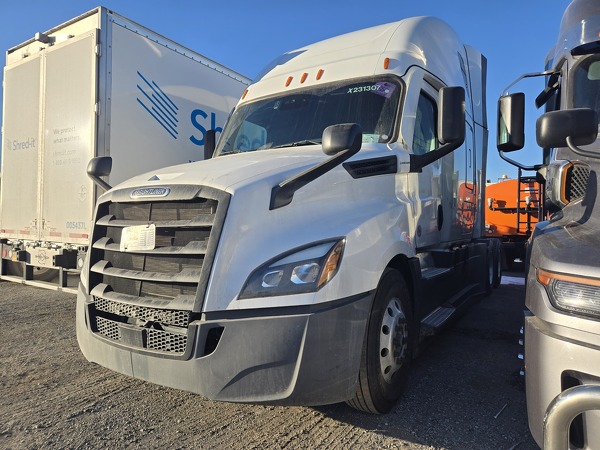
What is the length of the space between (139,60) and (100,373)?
4.31m

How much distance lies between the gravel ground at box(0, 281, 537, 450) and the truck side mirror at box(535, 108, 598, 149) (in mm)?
1793

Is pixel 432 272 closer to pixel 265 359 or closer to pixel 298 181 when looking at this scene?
pixel 298 181

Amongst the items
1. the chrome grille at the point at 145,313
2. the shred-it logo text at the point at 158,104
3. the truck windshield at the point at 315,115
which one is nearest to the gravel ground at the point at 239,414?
the chrome grille at the point at 145,313

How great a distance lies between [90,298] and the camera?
9.79ft

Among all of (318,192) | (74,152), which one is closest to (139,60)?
(74,152)

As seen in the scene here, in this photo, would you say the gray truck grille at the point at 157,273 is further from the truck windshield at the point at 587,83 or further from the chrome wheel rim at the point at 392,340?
the truck windshield at the point at 587,83

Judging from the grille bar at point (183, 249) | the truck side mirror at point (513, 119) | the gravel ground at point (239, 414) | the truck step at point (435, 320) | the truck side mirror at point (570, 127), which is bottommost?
the gravel ground at point (239, 414)

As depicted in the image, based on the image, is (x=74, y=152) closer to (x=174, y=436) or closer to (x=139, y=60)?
(x=139, y=60)

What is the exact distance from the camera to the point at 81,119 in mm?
5781

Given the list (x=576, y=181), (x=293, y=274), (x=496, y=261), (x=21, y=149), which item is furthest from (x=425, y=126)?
(x=21, y=149)

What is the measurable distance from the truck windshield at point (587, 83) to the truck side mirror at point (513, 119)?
13.9 inches

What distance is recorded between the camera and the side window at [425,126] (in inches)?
155

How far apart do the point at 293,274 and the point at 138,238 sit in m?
1.11

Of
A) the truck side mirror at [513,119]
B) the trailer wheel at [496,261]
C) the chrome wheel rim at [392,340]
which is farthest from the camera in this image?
the trailer wheel at [496,261]
